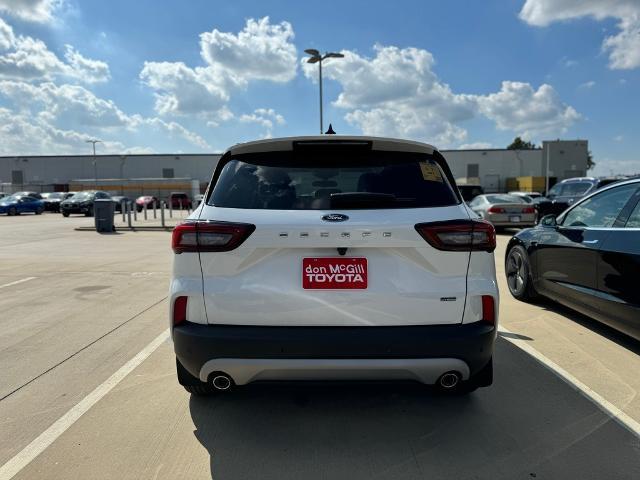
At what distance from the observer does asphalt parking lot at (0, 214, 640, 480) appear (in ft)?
8.79

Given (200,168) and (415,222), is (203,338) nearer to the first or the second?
(415,222)

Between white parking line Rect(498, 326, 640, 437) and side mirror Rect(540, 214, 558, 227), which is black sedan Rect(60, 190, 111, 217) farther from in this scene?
white parking line Rect(498, 326, 640, 437)

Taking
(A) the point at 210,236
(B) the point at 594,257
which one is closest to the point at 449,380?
(A) the point at 210,236

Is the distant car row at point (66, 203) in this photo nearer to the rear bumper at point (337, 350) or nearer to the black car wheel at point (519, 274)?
the black car wheel at point (519, 274)

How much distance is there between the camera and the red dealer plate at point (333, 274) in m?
2.70

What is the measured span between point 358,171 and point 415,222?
1.76 ft

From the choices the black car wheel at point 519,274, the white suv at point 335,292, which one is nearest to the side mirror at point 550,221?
the black car wheel at point 519,274

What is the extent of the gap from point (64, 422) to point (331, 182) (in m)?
2.32

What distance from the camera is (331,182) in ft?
9.83

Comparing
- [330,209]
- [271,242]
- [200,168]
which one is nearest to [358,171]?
[330,209]

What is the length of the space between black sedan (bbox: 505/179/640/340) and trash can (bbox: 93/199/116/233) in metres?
17.1

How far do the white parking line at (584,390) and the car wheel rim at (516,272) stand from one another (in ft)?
5.45

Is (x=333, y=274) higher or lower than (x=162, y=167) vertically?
lower

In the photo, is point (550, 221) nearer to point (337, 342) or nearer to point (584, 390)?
point (584, 390)
